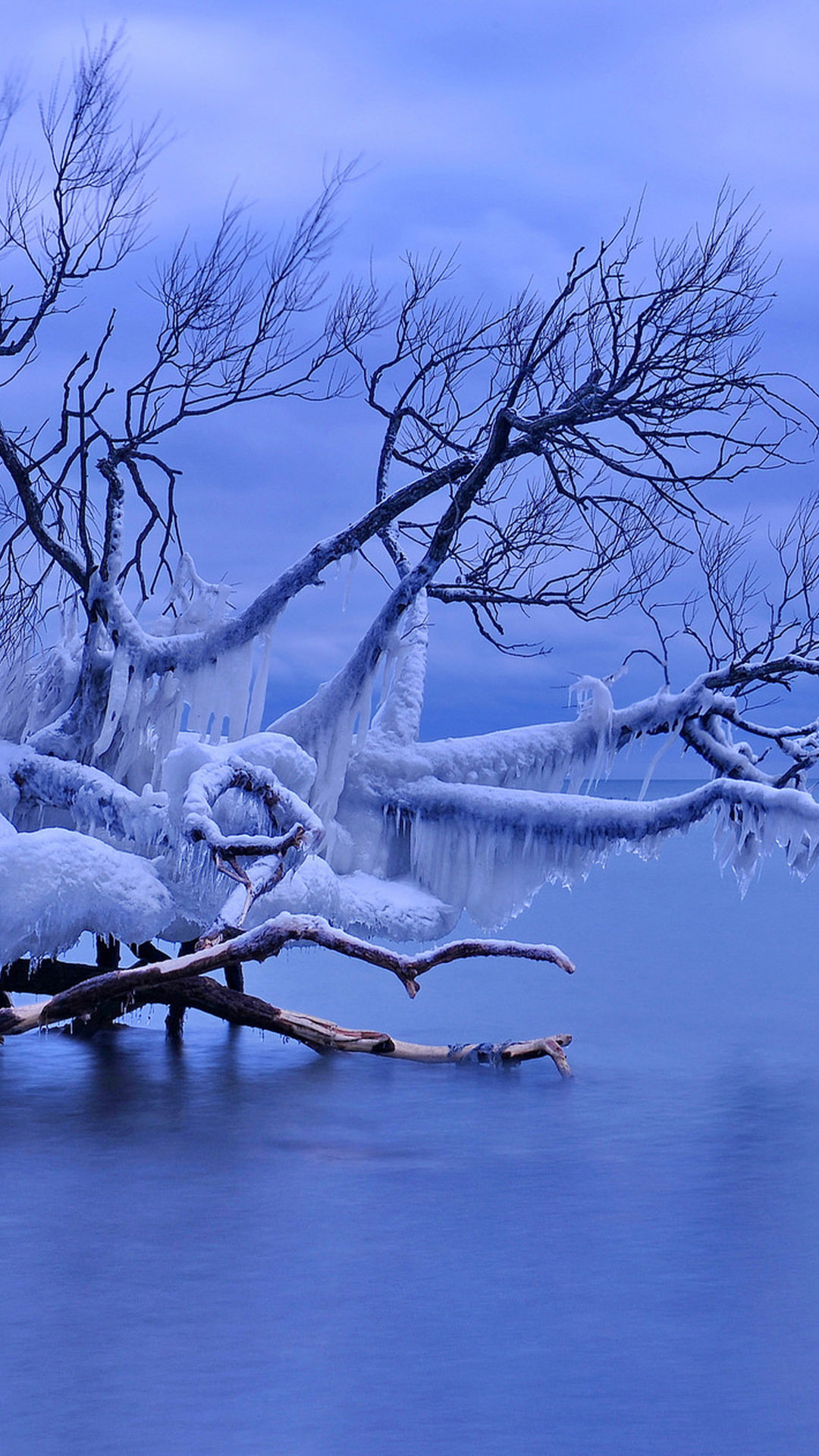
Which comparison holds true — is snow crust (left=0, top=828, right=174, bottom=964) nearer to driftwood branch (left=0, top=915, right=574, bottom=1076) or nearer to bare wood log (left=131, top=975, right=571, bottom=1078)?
driftwood branch (left=0, top=915, right=574, bottom=1076)

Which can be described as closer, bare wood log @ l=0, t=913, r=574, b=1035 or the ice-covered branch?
bare wood log @ l=0, t=913, r=574, b=1035

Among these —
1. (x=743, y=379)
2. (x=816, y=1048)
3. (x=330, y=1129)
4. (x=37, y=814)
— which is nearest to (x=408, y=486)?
(x=743, y=379)

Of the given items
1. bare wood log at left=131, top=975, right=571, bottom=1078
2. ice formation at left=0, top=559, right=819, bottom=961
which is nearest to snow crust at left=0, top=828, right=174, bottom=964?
ice formation at left=0, top=559, right=819, bottom=961

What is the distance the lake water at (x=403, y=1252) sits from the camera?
18.4 ft

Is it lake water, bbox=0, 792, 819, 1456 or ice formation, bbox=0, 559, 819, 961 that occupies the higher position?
ice formation, bbox=0, 559, 819, 961

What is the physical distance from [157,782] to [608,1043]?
509 centimetres

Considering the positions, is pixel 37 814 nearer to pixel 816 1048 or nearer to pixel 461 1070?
pixel 461 1070

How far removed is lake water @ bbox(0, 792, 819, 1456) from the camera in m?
5.61

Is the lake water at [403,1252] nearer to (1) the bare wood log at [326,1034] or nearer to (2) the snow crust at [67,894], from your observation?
(1) the bare wood log at [326,1034]

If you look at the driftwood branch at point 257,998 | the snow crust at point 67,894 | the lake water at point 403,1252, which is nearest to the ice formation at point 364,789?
the snow crust at point 67,894

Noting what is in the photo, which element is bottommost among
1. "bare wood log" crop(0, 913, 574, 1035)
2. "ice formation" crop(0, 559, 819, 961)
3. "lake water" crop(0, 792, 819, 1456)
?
"lake water" crop(0, 792, 819, 1456)

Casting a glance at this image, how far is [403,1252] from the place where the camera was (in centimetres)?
742

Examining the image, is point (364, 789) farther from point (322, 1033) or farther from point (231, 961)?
point (231, 961)

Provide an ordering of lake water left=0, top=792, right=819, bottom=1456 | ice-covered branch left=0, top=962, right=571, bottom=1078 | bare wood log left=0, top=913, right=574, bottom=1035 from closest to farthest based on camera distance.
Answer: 1. lake water left=0, top=792, right=819, bottom=1456
2. bare wood log left=0, top=913, right=574, bottom=1035
3. ice-covered branch left=0, top=962, right=571, bottom=1078
